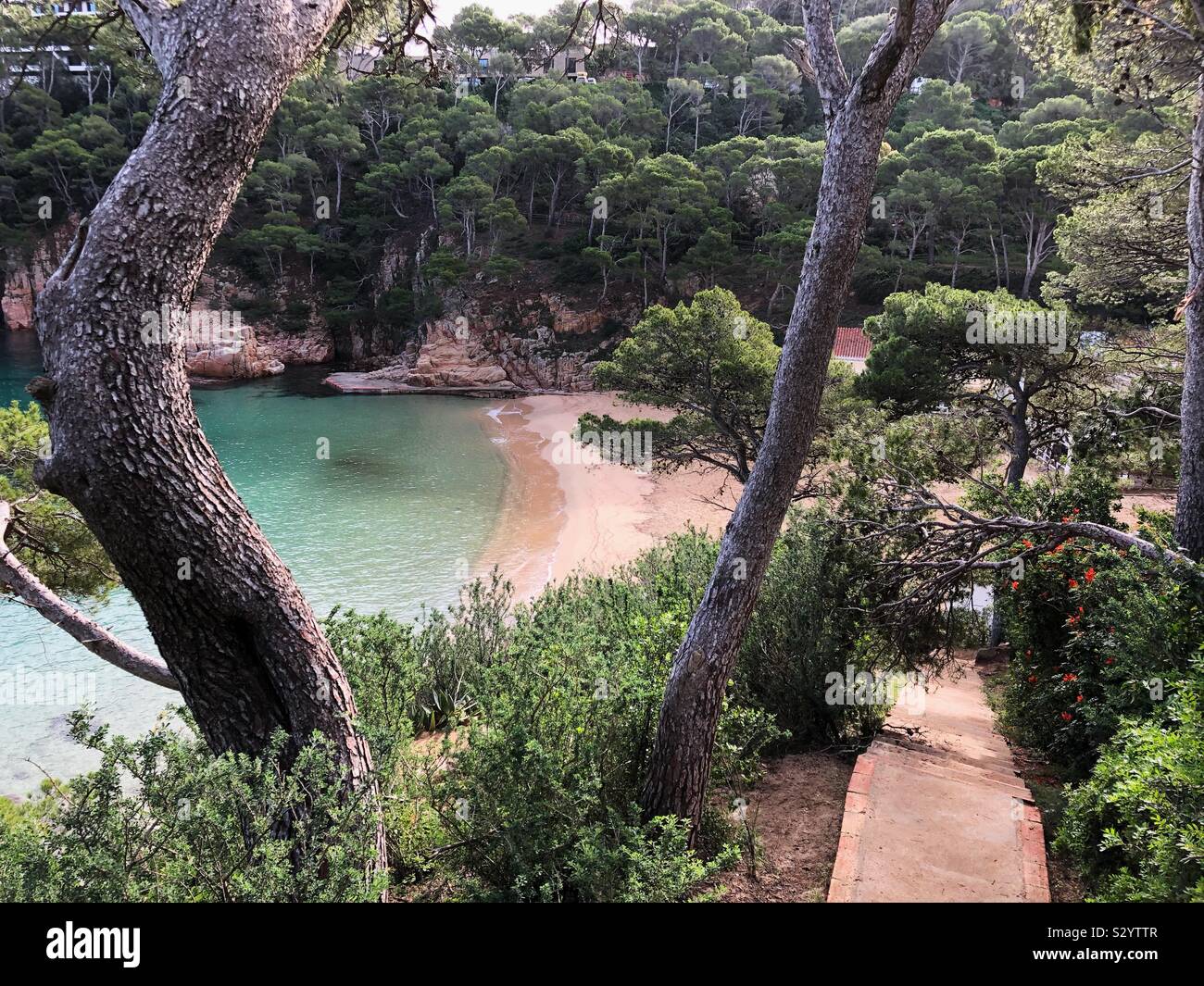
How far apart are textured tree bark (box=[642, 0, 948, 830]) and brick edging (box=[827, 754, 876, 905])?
0.66m

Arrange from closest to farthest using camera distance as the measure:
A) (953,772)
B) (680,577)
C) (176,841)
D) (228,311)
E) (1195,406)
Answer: (176,841) < (953,772) < (1195,406) < (680,577) < (228,311)

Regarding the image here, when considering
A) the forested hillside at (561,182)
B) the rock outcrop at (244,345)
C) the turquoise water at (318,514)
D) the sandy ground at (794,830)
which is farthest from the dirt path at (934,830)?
the rock outcrop at (244,345)

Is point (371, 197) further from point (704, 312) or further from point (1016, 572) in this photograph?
point (1016, 572)

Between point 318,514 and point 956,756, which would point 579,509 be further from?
point 956,756

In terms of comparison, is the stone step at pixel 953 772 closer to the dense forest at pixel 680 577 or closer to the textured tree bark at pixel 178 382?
the dense forest at pixel 680 577

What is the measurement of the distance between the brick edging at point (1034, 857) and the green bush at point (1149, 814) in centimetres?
11

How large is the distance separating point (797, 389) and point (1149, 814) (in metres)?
2.02

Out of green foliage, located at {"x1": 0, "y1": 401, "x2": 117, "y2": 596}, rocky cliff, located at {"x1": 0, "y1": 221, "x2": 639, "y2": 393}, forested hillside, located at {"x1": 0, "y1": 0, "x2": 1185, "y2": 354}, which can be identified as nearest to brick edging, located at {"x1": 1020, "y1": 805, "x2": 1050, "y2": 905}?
green foliage, located at {"x1": 0, "y1": 401, "x2": 117, "y2": 596}

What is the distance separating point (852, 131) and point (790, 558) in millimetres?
3051

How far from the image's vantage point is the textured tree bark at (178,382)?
2.23 metres

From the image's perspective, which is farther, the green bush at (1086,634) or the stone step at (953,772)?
the stone step at (953,772)

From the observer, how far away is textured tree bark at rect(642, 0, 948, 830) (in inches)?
121

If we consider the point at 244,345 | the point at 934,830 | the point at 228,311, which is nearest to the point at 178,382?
the point at 934,830

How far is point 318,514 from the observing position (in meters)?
16.3
